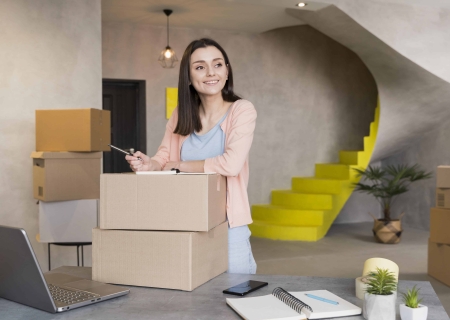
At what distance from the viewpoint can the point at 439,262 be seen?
407 cm

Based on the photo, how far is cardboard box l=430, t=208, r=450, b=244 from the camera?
3.92 meters

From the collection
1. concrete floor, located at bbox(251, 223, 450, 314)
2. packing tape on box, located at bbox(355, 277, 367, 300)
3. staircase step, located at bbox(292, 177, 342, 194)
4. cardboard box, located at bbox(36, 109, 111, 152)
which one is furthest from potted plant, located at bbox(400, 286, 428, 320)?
staircase step, located at bbox(292, 177, 342, 194)

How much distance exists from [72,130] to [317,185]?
4.08 metres

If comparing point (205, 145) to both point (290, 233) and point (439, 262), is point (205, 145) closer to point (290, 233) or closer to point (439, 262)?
point (439, 262)

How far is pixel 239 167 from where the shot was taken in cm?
166

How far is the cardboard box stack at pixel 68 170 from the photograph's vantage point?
3008 mm

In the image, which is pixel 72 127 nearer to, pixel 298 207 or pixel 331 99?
pixel 298 207

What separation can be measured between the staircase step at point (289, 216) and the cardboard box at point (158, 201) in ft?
15.6

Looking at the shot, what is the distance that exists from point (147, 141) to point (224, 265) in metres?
4.60

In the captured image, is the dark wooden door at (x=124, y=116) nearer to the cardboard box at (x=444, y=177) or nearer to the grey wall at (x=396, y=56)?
the grey wall at (x=396, y=56)

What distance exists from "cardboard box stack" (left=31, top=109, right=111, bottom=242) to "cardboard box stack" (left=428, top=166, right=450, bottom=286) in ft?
8.08

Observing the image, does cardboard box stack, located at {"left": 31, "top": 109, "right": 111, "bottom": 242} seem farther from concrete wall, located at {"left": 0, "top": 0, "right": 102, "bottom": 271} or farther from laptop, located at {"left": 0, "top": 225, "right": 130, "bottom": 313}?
laptop, located at {"left": 0, "top": 225, "right": 130, "bottom": 313}

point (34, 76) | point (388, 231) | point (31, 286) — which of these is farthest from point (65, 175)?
point (388, 231)

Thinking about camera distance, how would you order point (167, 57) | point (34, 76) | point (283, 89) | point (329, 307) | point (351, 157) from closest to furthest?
point (329, 307) → point (34, 76) → point (167, 57) → point (351, 157) → point (283, 89)
